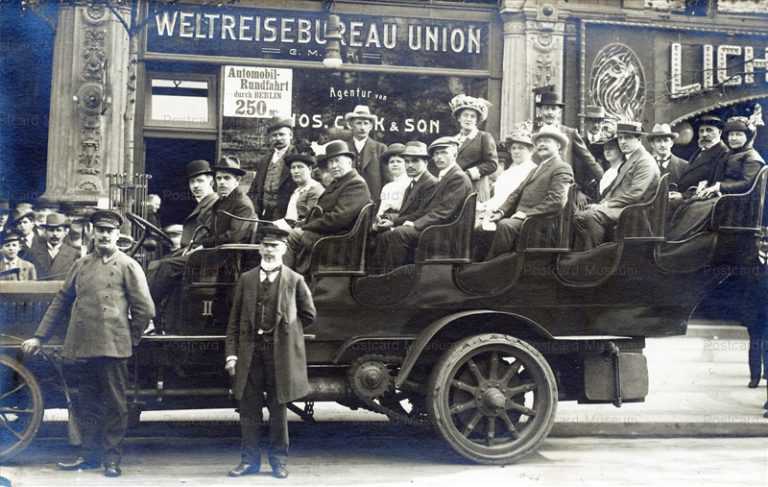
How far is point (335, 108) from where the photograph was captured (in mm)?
14562

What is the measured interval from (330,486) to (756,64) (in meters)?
11.2

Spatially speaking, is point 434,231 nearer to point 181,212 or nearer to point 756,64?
point 181,212

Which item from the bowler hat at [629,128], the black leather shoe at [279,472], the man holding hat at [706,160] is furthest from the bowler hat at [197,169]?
the man holding hat at [706,160]

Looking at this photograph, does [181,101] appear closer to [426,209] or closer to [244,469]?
[426,209]

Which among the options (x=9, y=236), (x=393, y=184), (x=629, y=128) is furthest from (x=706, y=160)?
(x=9, y=236)

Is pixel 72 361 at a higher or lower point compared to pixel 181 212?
lower

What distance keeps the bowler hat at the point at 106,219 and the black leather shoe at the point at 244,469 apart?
69.5 inches

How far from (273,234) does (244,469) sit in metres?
1.52

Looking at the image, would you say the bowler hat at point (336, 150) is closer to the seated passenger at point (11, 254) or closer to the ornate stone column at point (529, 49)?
the seated passenger at point (11, 254)

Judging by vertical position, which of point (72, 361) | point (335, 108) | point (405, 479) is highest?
point (335, 108)

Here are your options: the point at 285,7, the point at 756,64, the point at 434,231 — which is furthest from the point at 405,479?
the point at 756,64

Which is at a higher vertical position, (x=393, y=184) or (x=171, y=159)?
(x=171, y=159)

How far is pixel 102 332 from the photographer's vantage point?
6.91 meters

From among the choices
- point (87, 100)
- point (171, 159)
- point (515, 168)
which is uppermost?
point (87, 100)
